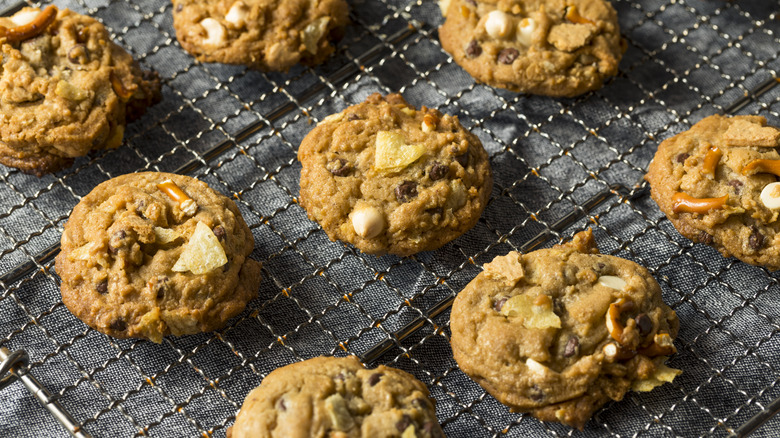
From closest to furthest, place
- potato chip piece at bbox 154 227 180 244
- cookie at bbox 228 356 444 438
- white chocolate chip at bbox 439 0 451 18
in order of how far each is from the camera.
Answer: cookie at bbox 228 356 444 438 < potato chip piece at bbox 154 227 180 244 < white chocolate chip at bbox 439 0 451 18

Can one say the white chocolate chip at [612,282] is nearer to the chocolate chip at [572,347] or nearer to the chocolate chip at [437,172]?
the chocolate chip at [572,347]

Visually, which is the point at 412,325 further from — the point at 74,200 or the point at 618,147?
the point at 74,200

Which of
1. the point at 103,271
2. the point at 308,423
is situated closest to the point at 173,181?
the point at 103,271

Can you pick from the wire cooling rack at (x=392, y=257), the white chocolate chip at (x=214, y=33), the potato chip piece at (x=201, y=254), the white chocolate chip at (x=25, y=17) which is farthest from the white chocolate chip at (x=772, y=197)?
the white chocolate chip at (x=25, y=17)

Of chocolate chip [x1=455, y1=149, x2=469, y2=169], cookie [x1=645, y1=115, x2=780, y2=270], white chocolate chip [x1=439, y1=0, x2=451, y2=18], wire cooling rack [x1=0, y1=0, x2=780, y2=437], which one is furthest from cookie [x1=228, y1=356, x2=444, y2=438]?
white chocolate chip [x1=439, y1=0, x2=451, y2=18]

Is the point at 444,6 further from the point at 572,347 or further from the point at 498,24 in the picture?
the point at 572,347

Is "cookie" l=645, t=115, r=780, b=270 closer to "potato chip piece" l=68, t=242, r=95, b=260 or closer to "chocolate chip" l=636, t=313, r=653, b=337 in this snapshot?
"chocolate chip" l=636, t=313, r=653, b=337
